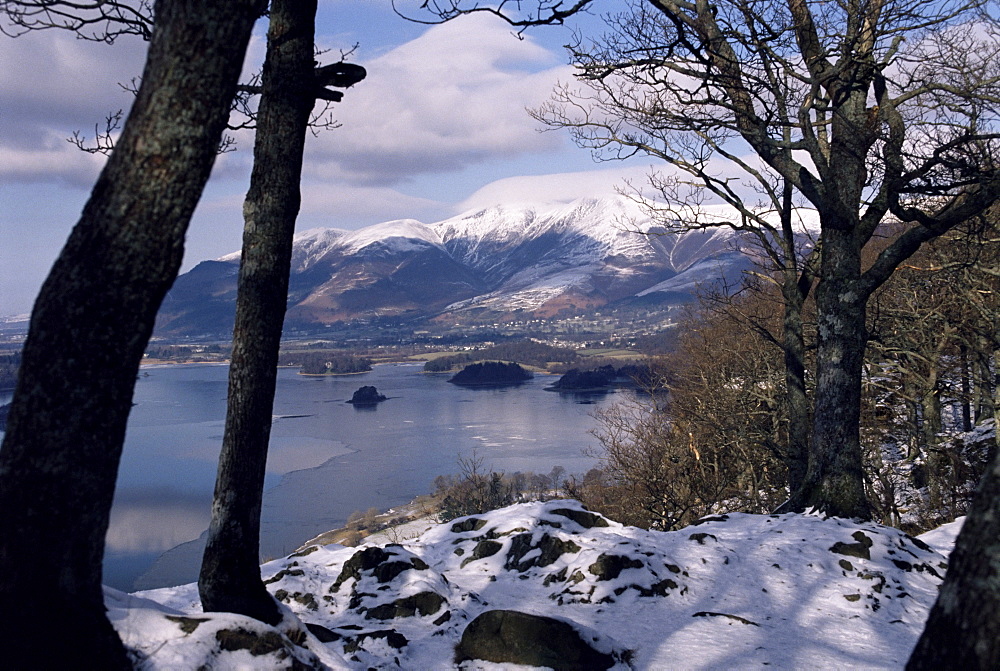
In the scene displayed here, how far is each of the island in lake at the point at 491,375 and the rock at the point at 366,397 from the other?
67.4 ft

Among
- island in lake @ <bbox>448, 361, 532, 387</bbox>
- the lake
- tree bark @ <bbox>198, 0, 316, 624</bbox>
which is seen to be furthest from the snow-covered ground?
island in lake @ <bbox>448, 361, 532, 387</bbox>

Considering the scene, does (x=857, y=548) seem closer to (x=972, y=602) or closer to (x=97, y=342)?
(x=972, y=602)

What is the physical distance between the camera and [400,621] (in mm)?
5344

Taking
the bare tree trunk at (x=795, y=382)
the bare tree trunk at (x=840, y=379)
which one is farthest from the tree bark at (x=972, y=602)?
the bare tree trunk at (x=795, y=382)

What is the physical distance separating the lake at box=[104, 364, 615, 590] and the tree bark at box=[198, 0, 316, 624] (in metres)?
24.8

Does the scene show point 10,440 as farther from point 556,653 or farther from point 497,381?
point 497,381

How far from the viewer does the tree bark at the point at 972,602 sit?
203 cm

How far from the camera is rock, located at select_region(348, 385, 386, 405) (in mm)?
80375

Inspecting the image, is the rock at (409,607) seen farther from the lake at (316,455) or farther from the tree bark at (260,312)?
the lake at (316,455)

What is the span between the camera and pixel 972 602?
6.81 feet

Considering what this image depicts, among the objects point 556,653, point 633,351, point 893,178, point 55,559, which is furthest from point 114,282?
point 633,351

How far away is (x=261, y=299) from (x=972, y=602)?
382cm

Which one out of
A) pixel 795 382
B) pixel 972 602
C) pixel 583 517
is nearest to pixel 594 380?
pixel 795 382

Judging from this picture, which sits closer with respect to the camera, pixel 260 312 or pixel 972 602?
pixel 972 602
